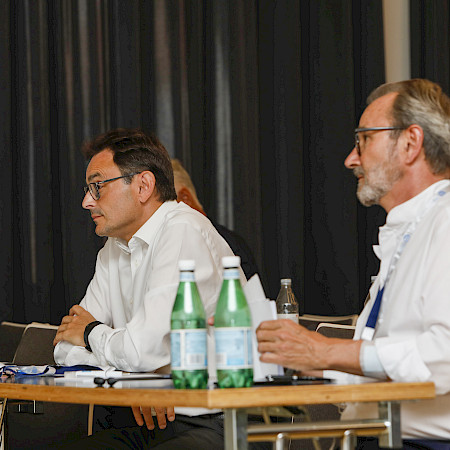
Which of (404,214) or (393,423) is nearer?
(393,423)

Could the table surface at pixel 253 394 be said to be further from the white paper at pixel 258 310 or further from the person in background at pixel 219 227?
the person in background at pixel 219 227

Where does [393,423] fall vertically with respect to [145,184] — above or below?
below

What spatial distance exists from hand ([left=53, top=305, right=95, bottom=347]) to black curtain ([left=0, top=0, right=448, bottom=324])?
1.56 m

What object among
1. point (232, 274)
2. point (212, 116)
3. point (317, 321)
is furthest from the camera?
point (212, 116)

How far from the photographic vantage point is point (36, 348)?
10.6 ft

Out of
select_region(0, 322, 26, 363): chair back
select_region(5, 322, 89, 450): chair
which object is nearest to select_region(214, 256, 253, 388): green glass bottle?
select_region(5, 322, 89, 450): chair

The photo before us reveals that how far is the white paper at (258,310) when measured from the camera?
1593 mm

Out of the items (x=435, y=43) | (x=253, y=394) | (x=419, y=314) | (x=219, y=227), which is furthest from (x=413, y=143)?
(x=435, y=43)

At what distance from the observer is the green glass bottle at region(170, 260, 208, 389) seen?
4.84 feet

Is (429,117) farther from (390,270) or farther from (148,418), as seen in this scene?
(148,418)

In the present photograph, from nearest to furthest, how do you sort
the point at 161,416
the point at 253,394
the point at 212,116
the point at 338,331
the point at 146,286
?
the point at 253,394
the point at 161,416
the point at 146,286
the point at 338,331
the point at 212,116

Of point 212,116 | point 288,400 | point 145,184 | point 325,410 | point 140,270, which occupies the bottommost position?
point 325,410

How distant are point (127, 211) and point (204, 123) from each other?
1.84m

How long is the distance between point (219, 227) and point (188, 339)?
2155 mm
